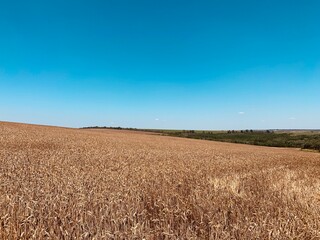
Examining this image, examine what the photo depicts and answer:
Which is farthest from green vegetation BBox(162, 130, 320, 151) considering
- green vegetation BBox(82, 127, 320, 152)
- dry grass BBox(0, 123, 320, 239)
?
dry grass BBox(0, 123, 320, 239)

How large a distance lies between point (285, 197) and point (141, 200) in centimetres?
413

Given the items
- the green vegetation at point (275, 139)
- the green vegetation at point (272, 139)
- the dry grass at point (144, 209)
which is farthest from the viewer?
the green vegetation at point (272, 139)

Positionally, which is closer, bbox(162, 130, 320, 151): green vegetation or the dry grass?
the dry grass

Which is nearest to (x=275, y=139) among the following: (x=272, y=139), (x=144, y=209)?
(x=272, y=139)

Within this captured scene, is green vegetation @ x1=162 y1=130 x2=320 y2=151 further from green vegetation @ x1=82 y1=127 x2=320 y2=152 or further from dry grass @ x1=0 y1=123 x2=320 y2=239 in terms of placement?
dry grass @ x1=0 y1=123 x2=320 y2=239

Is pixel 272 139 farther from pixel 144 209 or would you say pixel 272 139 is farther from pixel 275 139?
pixel 144 209

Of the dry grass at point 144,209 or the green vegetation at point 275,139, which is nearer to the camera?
the dry grass at point 144,209

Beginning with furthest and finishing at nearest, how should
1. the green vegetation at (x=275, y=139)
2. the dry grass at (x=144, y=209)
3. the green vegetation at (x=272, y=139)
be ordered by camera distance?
the green vegetation at (x=272, y=139), the green vegetation at (x=275, y=139), the dry grass at (x=144, y=209)

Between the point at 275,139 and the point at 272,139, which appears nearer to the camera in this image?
the point at 275,139

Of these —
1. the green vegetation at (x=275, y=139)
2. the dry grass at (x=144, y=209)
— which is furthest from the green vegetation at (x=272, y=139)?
the dry grass at (x=144, y=209)

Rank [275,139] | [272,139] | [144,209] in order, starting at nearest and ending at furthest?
[144,209], [275,139], [272,139]

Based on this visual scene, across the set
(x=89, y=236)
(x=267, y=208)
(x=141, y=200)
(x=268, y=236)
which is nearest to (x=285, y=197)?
(x=267, y=208)

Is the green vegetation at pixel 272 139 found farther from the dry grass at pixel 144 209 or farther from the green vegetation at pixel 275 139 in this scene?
the dry grass at pixel 144 209

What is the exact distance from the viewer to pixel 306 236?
4703 mm
